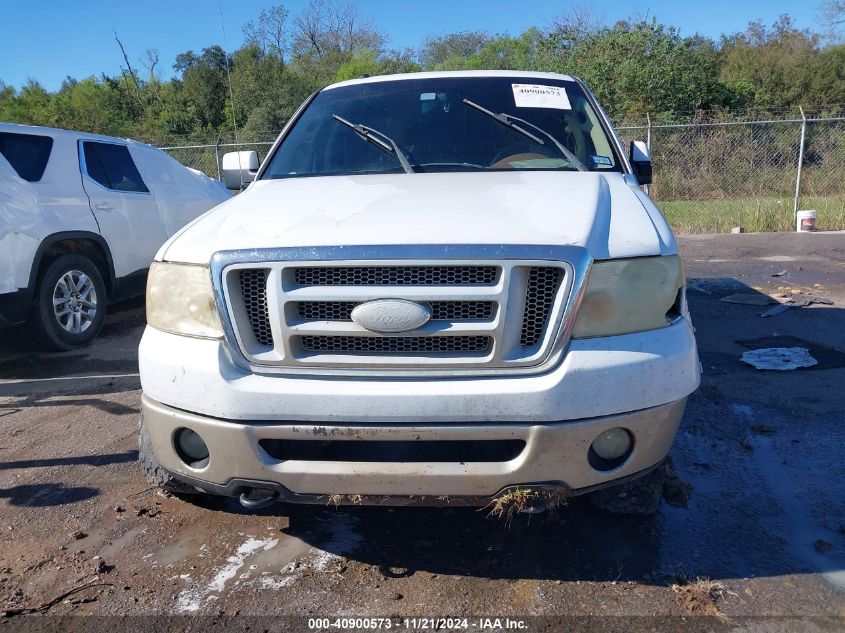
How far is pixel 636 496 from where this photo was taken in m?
2.79

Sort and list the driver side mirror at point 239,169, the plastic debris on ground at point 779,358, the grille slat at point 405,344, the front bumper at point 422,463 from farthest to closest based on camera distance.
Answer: the plastic debris on ground at point 779,358
the driver side mirror at point 239,169
the grille slat at point 405,344
the front bumper at point 422,463

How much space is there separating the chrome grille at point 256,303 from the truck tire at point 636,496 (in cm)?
144

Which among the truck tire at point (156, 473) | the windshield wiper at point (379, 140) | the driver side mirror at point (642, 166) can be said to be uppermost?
the windshield wiper at point (379, 140)

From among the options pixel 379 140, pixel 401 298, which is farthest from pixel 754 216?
pixel 401 298

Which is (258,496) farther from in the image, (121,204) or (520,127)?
(121,204)

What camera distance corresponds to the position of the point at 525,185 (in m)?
3.08

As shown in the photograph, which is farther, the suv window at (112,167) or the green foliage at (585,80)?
the green foliage at (585,80)

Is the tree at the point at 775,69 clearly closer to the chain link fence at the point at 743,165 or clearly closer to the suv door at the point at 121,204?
the chain link fence at the point at 743,165

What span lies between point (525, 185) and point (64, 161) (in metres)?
4.61

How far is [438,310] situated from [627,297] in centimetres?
63

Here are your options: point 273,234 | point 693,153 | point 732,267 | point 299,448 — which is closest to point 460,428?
point 299,448

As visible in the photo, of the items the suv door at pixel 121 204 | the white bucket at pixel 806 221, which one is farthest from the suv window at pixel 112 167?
the white bucket at pixel 806 221

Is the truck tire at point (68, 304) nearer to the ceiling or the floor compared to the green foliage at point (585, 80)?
nearer to the floor

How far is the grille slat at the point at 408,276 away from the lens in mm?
2293
